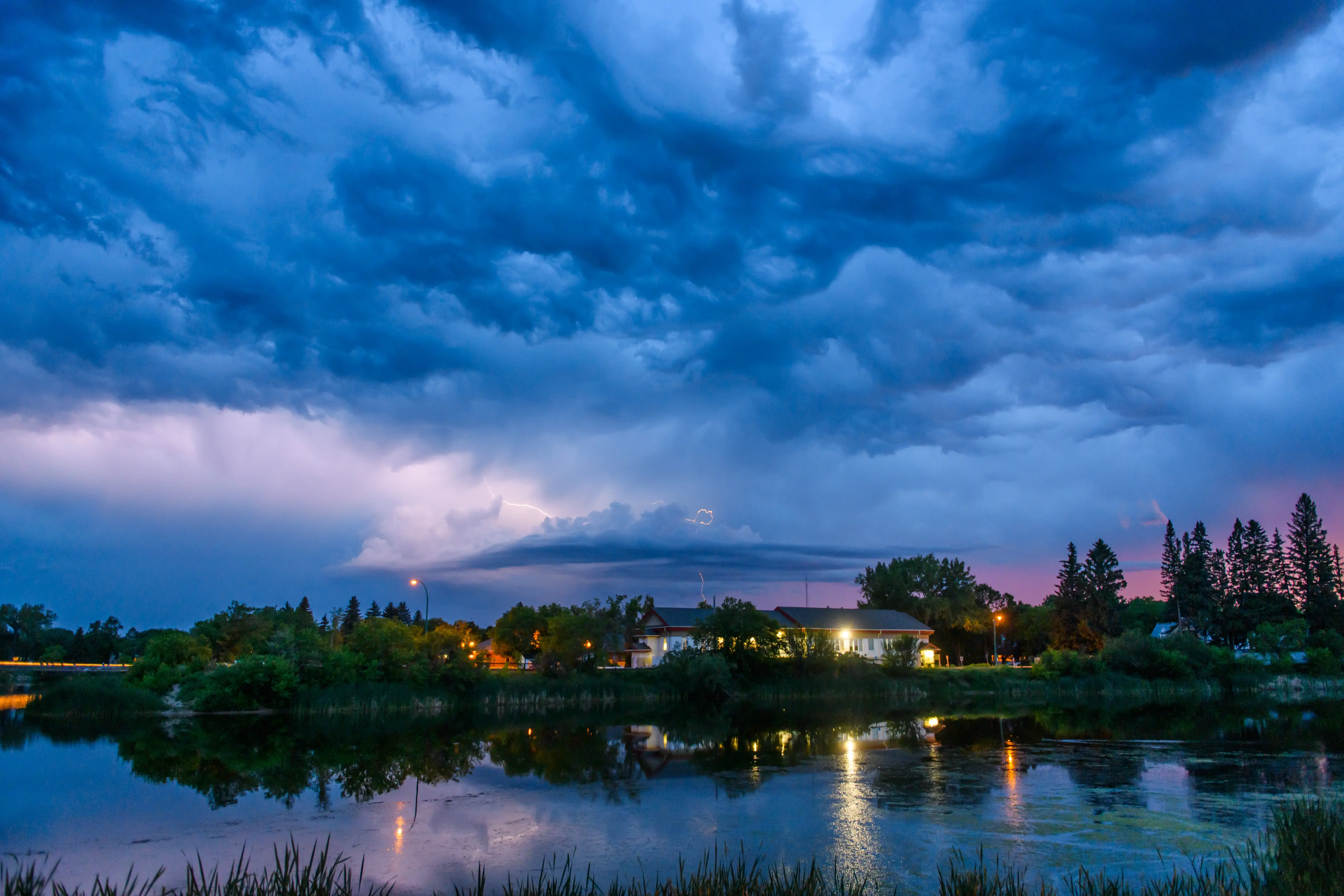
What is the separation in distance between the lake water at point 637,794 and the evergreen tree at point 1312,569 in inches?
2576

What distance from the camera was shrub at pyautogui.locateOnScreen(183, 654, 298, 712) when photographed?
4472 centimetres

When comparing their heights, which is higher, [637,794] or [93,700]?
[93,700]

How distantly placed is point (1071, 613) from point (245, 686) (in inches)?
2980

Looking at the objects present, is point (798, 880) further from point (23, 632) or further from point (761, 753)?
point (23, 632)

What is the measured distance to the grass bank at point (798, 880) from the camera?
975 centimetres

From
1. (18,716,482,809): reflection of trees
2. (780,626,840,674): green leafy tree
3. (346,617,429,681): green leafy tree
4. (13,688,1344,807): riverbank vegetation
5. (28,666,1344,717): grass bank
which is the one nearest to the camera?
(18,716,482,809): reflection of trees

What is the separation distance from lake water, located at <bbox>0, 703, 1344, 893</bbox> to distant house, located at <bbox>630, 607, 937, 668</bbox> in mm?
42635

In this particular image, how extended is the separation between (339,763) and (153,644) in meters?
29.2

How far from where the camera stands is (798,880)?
35.2 ft

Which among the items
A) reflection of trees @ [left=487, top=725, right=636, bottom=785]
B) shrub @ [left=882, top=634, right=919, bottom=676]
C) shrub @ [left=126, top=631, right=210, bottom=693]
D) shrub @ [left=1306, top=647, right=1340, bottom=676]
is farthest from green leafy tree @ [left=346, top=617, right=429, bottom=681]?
shrub @ [left=1306, top=647, right=1340, bottom=676]

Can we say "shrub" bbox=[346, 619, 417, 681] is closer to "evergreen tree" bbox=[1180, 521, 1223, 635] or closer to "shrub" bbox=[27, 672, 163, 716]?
"shrub" bbox=[27, 672, 163, 716]

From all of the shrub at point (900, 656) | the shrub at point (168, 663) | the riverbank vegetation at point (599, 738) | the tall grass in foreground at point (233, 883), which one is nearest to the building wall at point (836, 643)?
the shrub at point (900, 656)

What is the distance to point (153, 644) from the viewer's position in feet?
161

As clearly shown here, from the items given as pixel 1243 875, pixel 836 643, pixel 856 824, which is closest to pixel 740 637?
pixel 836 643
